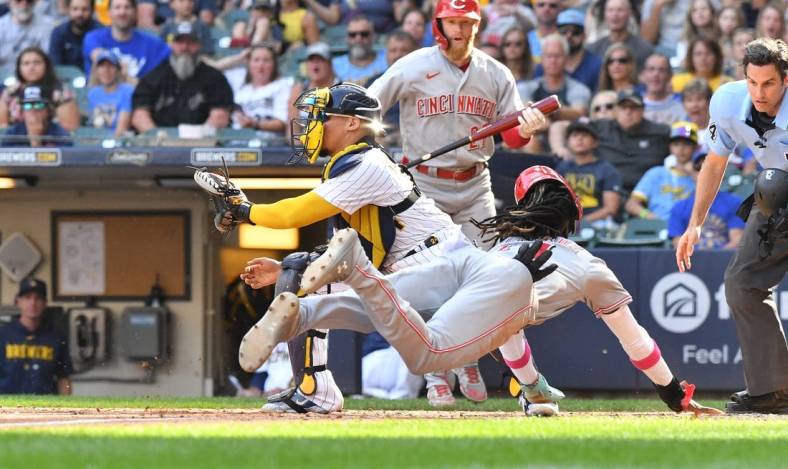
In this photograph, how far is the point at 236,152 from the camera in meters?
10.4

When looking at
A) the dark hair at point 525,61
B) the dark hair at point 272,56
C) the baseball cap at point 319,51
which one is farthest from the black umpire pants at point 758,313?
the dark hair at point 272,56

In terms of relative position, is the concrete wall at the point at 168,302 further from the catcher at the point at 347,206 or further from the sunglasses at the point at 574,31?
the catcher at the point at 347,206

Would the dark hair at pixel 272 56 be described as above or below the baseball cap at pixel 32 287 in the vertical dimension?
above

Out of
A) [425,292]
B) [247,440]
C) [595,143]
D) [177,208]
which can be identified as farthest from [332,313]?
[177,208]

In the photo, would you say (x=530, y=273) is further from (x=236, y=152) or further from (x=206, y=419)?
(x=236, y=152)

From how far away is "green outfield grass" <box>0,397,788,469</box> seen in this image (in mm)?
4207

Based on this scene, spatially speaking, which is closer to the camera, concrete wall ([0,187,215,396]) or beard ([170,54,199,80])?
concrete wall ([0,187,215,396])

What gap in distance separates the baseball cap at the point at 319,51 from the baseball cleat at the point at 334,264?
6687 mm

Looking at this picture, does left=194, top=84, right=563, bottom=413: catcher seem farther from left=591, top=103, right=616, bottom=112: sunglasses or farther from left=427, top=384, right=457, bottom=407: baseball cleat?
left=591, top=103, right=616, bottom=112: sunglasses

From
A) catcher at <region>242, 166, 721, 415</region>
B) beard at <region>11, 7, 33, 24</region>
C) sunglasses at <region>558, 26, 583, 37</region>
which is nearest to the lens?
catcher at <region>242, 166, 721, 415</region>

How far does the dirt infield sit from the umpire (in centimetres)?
56

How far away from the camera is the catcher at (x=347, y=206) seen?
20.6 ft

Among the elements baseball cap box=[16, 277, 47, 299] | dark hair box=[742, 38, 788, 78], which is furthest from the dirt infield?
baseball cap box=[16, 277, 47, 299]

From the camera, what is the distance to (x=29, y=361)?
11.0 metres
